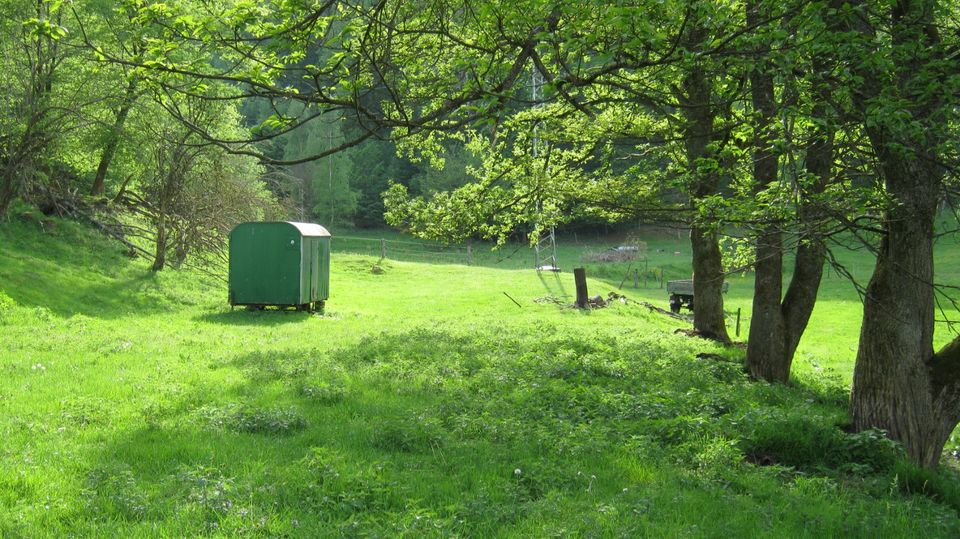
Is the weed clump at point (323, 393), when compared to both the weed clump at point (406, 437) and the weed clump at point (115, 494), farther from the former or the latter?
the weed clump at point (115, 494)

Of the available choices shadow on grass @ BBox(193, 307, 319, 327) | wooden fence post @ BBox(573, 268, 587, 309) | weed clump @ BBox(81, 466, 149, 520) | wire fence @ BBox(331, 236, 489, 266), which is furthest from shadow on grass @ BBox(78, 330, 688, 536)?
wire fence @ BBox(331, 236, 489, 266)

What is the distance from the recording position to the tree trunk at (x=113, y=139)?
23.5 meters

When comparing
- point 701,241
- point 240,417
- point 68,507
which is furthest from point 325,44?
point 701,241

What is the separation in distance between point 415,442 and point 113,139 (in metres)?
21.5

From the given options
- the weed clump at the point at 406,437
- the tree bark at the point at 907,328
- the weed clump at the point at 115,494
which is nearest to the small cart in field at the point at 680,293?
the tree bark at the point at 907,328

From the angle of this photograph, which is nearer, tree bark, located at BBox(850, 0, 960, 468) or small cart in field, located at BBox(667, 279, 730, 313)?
tree bark, located at BBox(850, 0, 960, 468)

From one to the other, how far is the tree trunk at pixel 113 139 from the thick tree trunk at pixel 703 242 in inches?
637

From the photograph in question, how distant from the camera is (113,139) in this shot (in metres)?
24.1

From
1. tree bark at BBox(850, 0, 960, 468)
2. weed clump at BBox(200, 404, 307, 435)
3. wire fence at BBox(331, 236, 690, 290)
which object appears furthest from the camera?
wire fence at BBox(331, 236, 690, 290)

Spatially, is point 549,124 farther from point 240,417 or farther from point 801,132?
point 240,417

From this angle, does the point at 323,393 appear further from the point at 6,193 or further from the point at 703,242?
the point at 6,193

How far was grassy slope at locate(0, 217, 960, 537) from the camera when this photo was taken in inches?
208

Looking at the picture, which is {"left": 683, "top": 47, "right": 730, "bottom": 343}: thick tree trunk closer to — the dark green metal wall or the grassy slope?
the grassy slope

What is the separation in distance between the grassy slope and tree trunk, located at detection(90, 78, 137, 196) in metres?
9.86
